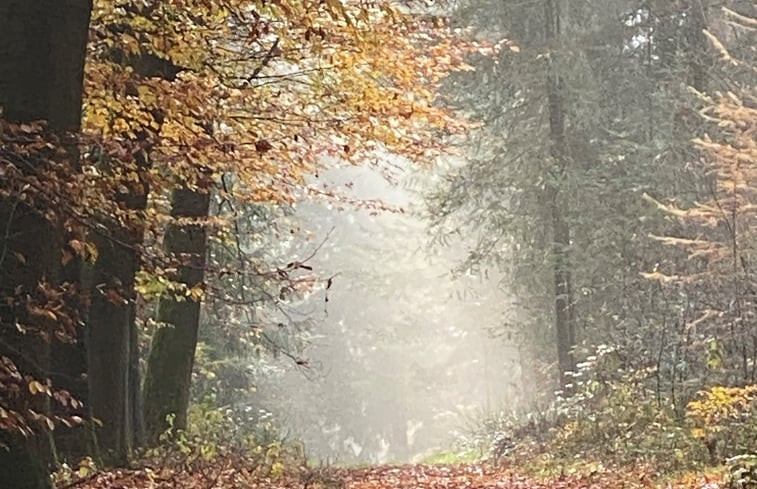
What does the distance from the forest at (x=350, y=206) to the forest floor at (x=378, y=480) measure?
0.23 ft

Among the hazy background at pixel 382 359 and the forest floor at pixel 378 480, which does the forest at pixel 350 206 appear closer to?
the forest floor at pixel 378 480

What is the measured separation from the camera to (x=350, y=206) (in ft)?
42.0

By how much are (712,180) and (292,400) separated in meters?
34.6

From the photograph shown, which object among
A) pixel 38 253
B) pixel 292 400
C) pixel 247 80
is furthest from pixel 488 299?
pixel 38 253

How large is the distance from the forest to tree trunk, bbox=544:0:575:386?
69 mm

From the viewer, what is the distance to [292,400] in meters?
48.4

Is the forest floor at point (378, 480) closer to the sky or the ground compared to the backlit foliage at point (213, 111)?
closer to the ground

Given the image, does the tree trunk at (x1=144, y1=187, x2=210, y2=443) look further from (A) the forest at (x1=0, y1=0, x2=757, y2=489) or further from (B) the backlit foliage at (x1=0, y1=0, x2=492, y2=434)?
(B) the backlit foliage at (x1=0, y1=0, x2=492, y2=434)

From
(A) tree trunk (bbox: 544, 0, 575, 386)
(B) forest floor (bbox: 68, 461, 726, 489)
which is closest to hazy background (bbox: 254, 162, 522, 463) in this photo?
(A) tree trunk (bbox: 544, 0, 575, 386)

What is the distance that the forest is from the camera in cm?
493

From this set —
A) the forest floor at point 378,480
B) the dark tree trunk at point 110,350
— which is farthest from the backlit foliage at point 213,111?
the forest floor at point 378,480

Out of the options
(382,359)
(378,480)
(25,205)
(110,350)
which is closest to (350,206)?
(378,480)

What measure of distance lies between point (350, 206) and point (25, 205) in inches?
325

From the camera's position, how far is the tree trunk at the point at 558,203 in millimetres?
19375
